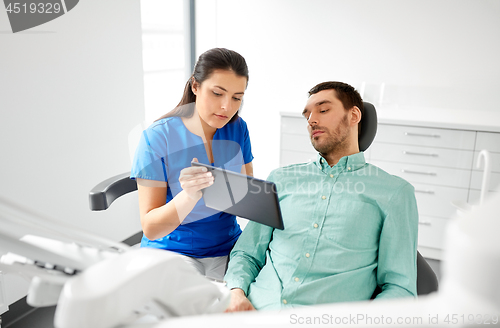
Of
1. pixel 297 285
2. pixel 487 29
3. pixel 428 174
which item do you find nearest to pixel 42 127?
pixel 297 285

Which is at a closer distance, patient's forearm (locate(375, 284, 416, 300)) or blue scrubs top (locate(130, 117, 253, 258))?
patient's forearm (locate(375, 284, 416, 300))

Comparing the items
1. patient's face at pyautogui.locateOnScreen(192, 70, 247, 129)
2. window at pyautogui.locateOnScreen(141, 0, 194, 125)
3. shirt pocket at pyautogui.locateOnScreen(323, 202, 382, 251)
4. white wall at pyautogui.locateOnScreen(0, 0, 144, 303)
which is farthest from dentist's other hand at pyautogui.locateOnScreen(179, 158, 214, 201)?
window at pyautogui.locateOnScreen(141, 0, 194, 125)

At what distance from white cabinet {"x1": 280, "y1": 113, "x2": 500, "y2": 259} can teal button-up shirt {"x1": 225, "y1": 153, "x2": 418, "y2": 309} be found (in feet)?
4.38

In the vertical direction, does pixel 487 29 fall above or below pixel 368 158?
above

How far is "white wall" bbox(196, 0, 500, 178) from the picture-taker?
287cm

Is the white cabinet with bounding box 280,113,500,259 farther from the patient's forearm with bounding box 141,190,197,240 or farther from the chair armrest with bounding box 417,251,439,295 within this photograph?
the patient's forearm with bounding box 141,190,197,240

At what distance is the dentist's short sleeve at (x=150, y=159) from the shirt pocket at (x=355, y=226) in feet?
1.90

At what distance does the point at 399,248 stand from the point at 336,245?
0.18m

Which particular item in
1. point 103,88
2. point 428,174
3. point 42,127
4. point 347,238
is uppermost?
point 103,88

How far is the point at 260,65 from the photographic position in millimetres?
3490

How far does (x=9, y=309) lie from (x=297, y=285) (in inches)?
58.4

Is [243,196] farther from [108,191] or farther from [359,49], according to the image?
[359,49]

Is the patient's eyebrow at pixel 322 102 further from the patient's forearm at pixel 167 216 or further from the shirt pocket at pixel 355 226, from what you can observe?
the patient's forearm at pixel 167 216

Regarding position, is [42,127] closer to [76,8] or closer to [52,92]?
[52,92]
